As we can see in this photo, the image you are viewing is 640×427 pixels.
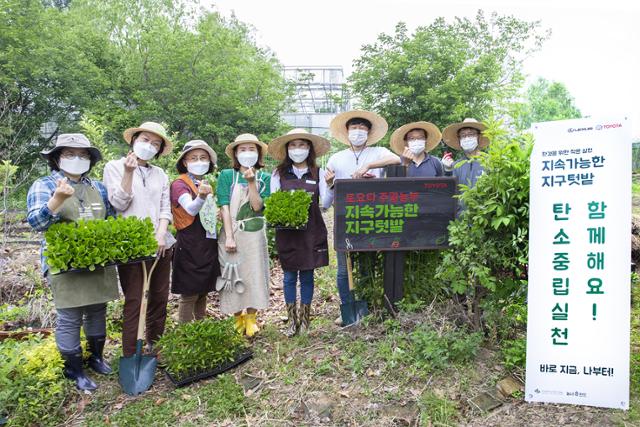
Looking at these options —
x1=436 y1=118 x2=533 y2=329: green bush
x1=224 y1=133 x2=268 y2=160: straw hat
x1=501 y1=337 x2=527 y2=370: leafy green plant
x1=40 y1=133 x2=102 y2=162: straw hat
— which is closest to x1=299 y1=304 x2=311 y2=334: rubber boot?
x1=436 y1=118 x2=533 y2=329: green bush

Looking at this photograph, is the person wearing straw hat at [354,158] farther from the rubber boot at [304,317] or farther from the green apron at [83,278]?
the green apron at [83,278]

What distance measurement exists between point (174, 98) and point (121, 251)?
16.1 m

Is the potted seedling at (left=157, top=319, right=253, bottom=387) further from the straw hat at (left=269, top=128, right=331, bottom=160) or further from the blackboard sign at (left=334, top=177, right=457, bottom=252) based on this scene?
the straw hat at (left=269, top=128, right=331, bottom=160)

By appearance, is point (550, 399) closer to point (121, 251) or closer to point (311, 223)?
point (311, 223)

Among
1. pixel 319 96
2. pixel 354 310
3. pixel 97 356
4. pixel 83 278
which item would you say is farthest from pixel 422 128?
pixel 319 96

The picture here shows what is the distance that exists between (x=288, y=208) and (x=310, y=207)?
0.39 m

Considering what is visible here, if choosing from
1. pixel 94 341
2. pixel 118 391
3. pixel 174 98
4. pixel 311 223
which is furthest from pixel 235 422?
pixel 174 98

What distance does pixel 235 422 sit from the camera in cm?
334

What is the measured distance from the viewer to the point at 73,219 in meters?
3.54

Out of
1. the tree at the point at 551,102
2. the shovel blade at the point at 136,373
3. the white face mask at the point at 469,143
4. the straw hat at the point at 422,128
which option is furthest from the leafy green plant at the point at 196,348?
the tree at the point at 551,102

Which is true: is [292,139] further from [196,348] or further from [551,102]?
[551,102]

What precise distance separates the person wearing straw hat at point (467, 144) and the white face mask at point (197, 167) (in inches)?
98.9

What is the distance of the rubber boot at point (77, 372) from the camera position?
12.1 ft

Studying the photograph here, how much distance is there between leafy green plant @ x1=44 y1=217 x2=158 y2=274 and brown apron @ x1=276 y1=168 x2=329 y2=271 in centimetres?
128
